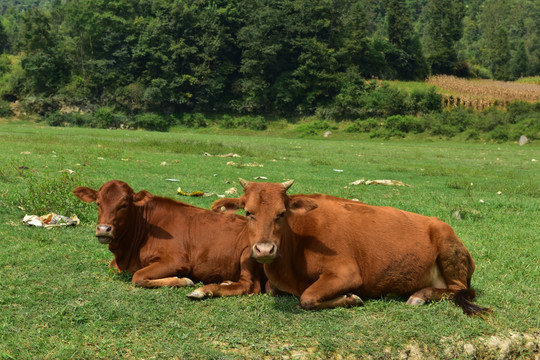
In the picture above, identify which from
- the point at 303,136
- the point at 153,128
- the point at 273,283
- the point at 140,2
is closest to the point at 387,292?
the point at 273,283

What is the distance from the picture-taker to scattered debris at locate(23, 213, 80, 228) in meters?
8.50

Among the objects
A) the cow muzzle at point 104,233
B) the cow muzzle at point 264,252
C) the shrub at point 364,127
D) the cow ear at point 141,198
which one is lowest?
the shrub at point 364,127

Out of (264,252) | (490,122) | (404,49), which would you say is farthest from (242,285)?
(404,49)

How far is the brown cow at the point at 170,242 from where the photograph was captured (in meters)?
6.14

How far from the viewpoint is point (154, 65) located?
73.1m

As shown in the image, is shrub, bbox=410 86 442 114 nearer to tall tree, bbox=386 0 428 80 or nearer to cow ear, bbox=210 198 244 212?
tall tree, bbox=386 0 428 80

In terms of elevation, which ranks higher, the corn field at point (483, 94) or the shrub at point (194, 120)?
the corn field at point (483, 94)

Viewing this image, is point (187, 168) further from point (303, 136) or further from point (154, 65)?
point (154, 65)

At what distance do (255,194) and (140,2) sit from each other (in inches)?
3385

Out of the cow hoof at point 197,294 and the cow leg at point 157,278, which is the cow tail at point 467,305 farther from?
the cow leg at point 157,278

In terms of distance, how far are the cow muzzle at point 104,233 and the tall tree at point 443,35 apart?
90.2m

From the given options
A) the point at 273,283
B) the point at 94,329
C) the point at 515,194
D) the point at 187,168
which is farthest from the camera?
the point at 187,168

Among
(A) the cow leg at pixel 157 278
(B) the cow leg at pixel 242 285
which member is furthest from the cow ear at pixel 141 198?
(B) the cow leg at pixel 242 285

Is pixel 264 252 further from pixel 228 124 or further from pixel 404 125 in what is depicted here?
pixel 228 124
